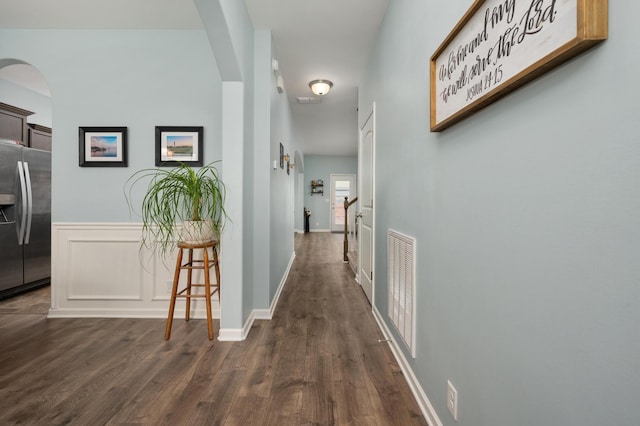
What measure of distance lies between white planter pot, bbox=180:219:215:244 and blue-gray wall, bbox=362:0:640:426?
62.9 inches

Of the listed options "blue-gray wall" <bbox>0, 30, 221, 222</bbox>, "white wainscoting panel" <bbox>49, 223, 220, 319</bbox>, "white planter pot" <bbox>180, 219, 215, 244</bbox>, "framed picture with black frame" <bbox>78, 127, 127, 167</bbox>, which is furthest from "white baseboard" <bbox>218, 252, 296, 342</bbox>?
"framed picture with black frame" <bbox>78, 127, 127, 167</bbox>

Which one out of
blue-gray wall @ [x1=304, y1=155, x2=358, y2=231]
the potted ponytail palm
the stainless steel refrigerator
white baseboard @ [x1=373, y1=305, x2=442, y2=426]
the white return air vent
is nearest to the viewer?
white baseboard @ [x1=373, y1=305, x2=442, y2=426]

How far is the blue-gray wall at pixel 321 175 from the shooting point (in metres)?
10.6

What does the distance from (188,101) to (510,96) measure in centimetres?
268

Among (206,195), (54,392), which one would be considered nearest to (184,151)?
(206,195)

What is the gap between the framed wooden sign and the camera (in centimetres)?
62

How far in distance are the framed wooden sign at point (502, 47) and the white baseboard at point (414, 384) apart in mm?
1274

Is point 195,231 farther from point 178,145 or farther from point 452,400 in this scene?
point 452,400

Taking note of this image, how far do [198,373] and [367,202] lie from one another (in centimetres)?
223

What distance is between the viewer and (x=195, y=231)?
7.63 ft

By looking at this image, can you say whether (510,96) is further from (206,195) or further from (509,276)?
(206,195)

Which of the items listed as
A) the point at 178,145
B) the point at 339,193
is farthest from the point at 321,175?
the point at 178,145

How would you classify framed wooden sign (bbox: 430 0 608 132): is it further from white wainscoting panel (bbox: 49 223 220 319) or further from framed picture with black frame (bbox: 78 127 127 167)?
framed picture with black frame (bbox: 78 127 127 167)

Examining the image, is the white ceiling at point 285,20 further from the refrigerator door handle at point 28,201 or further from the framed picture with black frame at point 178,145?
the refrigerator door handle at point 28,201
